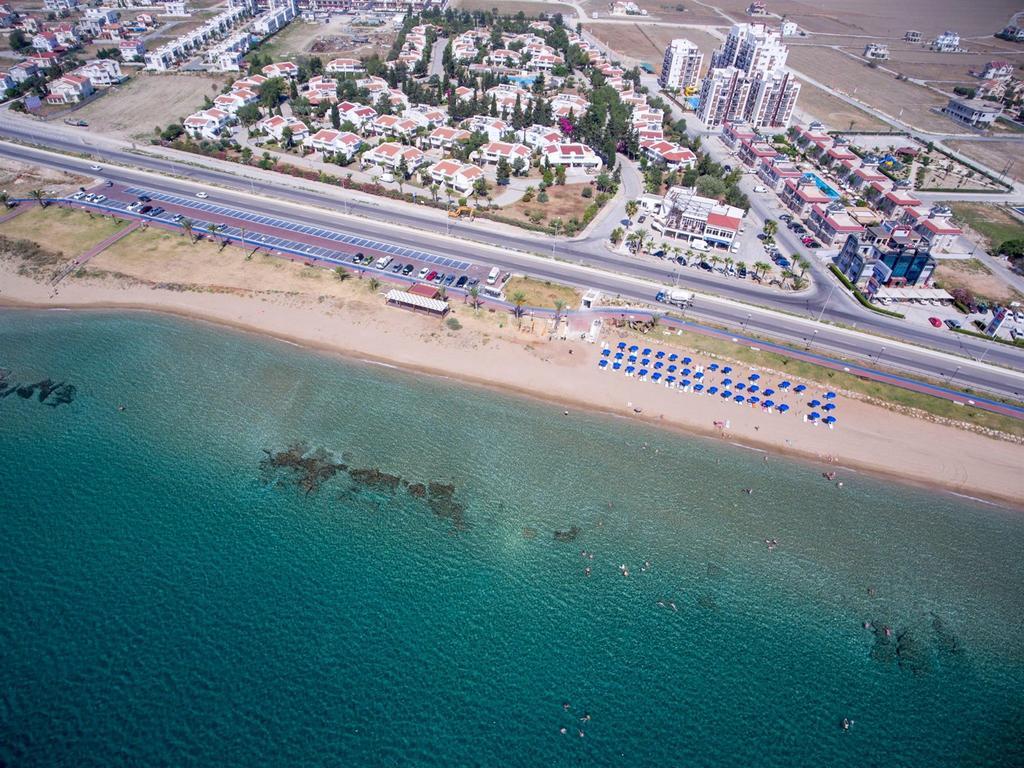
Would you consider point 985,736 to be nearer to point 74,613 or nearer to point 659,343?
point 659,343

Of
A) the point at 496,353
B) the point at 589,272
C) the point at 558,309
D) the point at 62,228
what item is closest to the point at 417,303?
the point at 496,353

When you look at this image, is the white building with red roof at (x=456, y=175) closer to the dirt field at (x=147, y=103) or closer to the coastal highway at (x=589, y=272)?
the coastal highway at (x=589, y=272)

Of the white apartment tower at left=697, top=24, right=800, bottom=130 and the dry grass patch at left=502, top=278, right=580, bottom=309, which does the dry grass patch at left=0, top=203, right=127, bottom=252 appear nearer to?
the dry grass patch at left=502, top=278, right=580, bottom=309

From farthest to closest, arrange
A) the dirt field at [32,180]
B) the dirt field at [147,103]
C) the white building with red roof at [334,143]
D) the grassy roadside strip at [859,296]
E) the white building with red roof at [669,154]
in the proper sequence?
the dirt field at [147,103]
the white building with red roof at [669,154]
the white building with red roof at [334,143]
the dirt field at [32,180]
the grassy roadside strip at [859,296]

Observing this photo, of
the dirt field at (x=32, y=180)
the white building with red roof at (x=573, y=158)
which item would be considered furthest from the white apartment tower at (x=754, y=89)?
the dirt field at (x=32, y=180)

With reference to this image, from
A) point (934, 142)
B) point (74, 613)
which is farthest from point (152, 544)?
point (934, 142)

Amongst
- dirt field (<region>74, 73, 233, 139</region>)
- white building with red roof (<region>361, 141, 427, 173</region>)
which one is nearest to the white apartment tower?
white building with red roof (<region>361, 141, 427, 173</region>)

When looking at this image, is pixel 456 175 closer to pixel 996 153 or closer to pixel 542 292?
pixel 542 292
